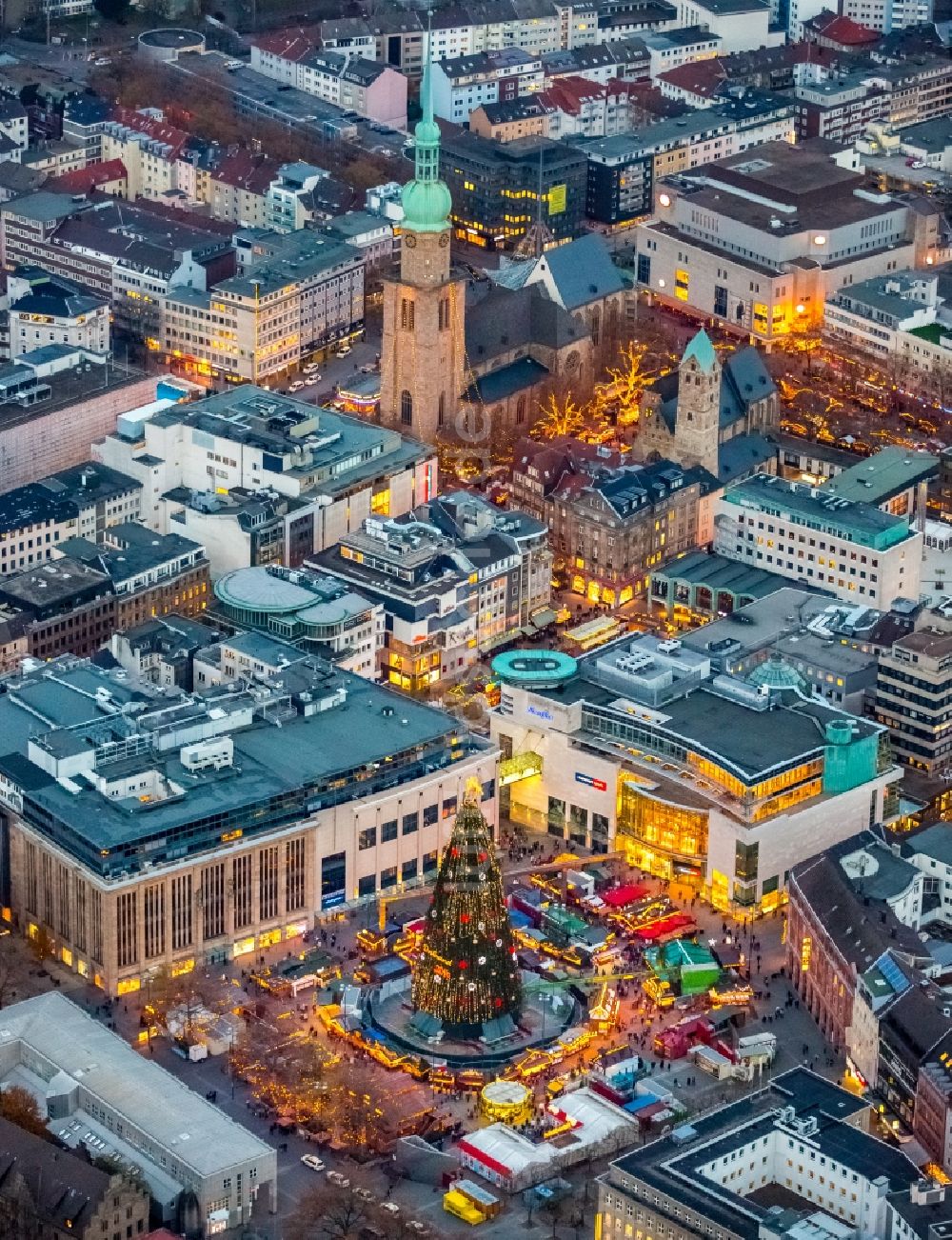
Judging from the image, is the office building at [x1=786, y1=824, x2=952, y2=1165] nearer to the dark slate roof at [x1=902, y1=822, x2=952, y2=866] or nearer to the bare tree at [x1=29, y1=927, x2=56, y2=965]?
the dark slate roof at [x1=902, y1=822, x2=952, y2=866]

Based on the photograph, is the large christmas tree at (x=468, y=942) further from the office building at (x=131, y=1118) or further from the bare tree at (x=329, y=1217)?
the bare tree at (x=329, y=1217)

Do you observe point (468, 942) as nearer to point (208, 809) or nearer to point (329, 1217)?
point (208, 809)

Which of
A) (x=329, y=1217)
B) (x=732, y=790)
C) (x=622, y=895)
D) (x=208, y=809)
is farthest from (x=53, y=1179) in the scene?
(x=732, y=790)

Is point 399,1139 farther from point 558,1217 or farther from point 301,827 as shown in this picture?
point 301,827

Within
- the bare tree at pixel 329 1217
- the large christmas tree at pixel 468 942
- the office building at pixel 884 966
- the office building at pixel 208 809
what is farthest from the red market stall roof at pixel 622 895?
the bare tree at pixel 329 1217

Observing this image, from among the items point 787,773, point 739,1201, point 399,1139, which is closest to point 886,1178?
point 739,1201

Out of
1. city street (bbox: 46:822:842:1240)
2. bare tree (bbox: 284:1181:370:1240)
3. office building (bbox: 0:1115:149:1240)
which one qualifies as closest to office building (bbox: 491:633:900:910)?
city street (bbox: 46:822:842:1240)
